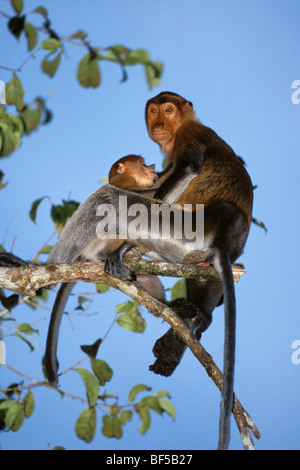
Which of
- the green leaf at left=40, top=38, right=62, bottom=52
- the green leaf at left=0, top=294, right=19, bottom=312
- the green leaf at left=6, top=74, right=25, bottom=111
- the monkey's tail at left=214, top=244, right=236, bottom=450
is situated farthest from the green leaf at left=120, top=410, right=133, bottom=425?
the green leaf at left=40, top=38, right=62, bottom=52

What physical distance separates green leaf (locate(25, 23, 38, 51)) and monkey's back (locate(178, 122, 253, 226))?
1174 mm

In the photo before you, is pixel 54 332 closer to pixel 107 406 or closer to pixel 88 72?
pixel 107 406

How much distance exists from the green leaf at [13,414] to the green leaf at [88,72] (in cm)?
192

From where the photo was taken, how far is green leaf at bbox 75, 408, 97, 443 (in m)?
3.08

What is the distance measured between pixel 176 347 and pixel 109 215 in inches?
31.9

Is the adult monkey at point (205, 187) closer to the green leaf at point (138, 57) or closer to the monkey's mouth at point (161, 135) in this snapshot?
the monkey's mouth at point (161, 135)

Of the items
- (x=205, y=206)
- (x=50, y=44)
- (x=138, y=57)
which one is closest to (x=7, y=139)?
(x=50, y=44)

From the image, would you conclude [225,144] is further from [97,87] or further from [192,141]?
[97,87]

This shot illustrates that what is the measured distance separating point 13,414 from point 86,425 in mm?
419

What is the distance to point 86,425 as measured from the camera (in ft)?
10.1

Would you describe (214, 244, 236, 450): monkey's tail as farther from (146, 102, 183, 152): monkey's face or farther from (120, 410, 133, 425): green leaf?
(120, 410, 133, 425): green leaf

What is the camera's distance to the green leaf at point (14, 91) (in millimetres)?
3195
